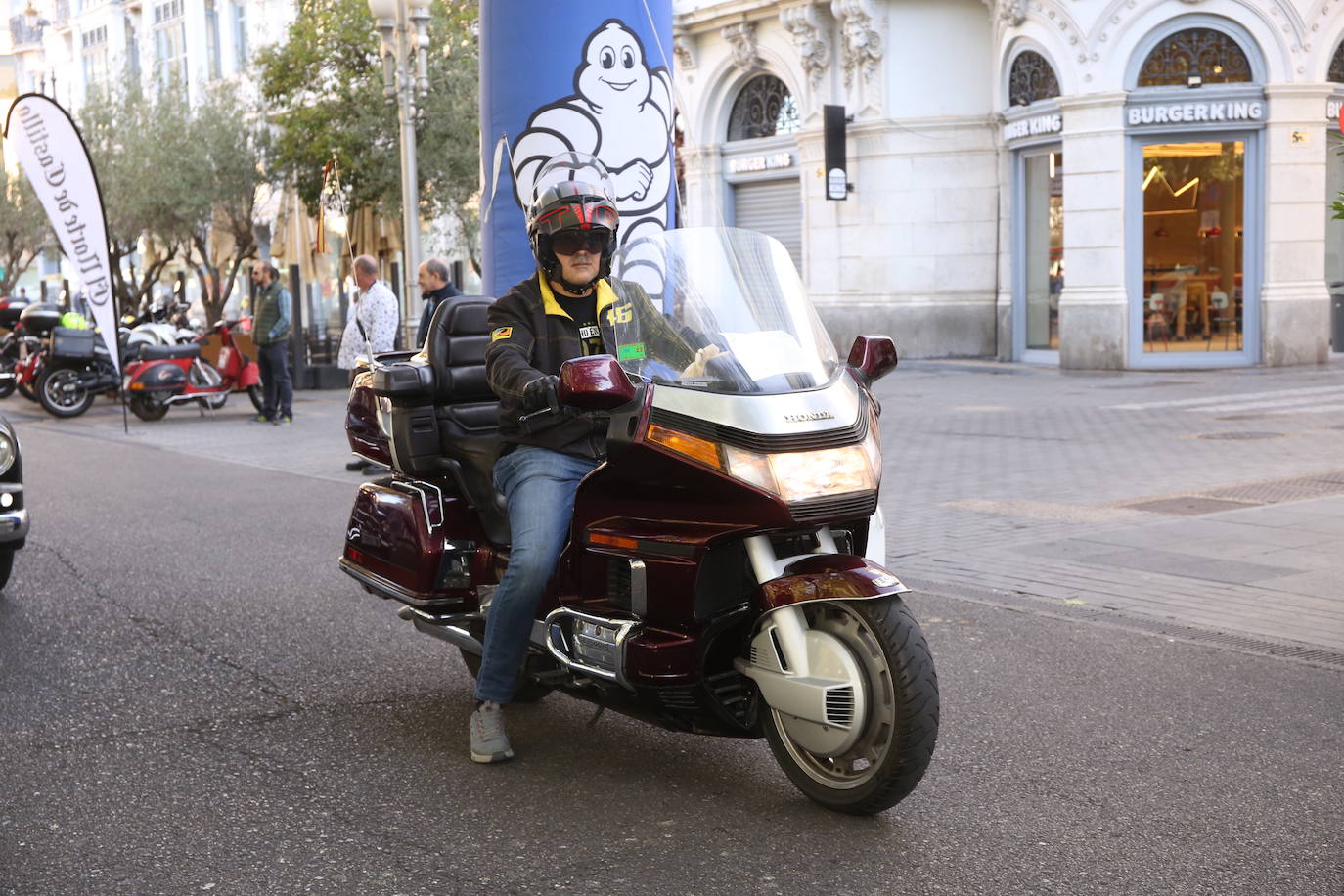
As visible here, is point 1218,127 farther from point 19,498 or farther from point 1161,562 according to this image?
point 19,498

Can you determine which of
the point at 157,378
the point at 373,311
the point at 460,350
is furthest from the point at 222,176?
the point at 460,350

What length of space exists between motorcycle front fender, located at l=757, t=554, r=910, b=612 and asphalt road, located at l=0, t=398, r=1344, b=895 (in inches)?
24.2

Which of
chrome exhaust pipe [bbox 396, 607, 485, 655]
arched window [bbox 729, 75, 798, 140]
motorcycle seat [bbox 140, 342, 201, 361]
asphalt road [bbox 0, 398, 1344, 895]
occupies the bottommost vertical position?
asphalt road [bbox 0, 398, 1344, 895]

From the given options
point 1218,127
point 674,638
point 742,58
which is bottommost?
point 674,638

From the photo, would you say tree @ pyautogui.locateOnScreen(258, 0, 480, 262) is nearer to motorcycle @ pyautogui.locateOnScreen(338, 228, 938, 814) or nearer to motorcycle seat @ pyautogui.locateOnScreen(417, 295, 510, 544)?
motorcycle seat @ pyautogui.locateOnScreen(417, 295, 510, 544)

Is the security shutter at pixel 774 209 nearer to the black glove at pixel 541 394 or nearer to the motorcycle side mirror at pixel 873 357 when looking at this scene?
the motorcycle side mirror at pixel 873 357

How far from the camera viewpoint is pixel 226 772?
461cm

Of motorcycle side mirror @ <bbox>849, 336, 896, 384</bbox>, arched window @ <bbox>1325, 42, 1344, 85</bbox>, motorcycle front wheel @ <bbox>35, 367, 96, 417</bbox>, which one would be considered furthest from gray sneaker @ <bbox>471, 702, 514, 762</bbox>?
arched window @ <bbox>1325, 42, 1344, 85</bbox>

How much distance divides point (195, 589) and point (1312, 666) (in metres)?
5.02

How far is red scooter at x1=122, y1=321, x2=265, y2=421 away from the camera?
741 inches

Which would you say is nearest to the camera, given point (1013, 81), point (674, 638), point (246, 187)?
point (674, 638)

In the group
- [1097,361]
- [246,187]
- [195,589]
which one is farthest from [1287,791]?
[246,187]

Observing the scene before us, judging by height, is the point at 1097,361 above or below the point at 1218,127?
below

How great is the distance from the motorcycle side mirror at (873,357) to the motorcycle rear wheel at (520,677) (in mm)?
1319
